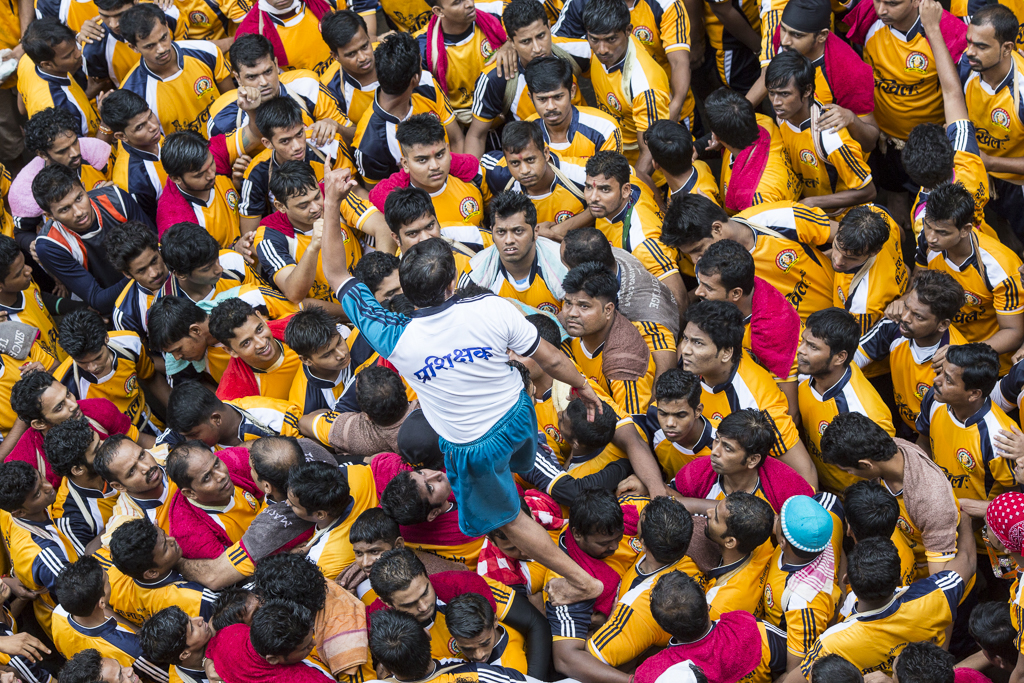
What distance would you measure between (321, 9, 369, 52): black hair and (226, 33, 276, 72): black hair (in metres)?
0.44

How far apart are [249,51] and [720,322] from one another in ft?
13.0

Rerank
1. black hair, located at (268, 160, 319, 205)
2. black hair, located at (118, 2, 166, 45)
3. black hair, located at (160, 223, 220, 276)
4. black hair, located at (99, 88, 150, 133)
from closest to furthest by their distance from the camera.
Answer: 1. black hair, located at (160, 223, 220, 276)
2. black hair, located at (268, 160, 319, 205)
3. black hair, located at (99, 88, 150, 133)
4. black hair, located at (118, 2, 166, 45)

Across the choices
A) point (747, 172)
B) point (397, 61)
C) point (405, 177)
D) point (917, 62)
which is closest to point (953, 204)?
point (747, 172)

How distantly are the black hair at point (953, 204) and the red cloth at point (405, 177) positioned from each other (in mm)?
3032

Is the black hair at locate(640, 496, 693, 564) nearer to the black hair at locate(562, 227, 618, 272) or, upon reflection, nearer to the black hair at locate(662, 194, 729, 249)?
the black hair at locate(562, 227, 618, 272)

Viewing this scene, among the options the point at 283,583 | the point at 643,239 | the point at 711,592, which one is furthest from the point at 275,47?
the point at 711,592

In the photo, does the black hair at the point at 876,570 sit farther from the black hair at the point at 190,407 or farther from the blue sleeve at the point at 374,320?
the black hair at the point at 190,407

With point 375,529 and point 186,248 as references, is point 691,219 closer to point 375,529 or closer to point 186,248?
point 375,529

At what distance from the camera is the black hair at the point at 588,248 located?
5715mm

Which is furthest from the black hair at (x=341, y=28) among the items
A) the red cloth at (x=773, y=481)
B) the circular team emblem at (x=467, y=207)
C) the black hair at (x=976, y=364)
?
the black hair at (x=976, y=364)

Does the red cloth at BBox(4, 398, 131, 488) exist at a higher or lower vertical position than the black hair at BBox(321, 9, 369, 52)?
lower

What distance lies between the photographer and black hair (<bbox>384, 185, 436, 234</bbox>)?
19.6 feet

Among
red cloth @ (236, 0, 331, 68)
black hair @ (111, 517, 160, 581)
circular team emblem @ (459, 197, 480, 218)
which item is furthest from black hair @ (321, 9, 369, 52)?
black hair @ (111, 517, 160, 581)

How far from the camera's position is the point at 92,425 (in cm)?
589
